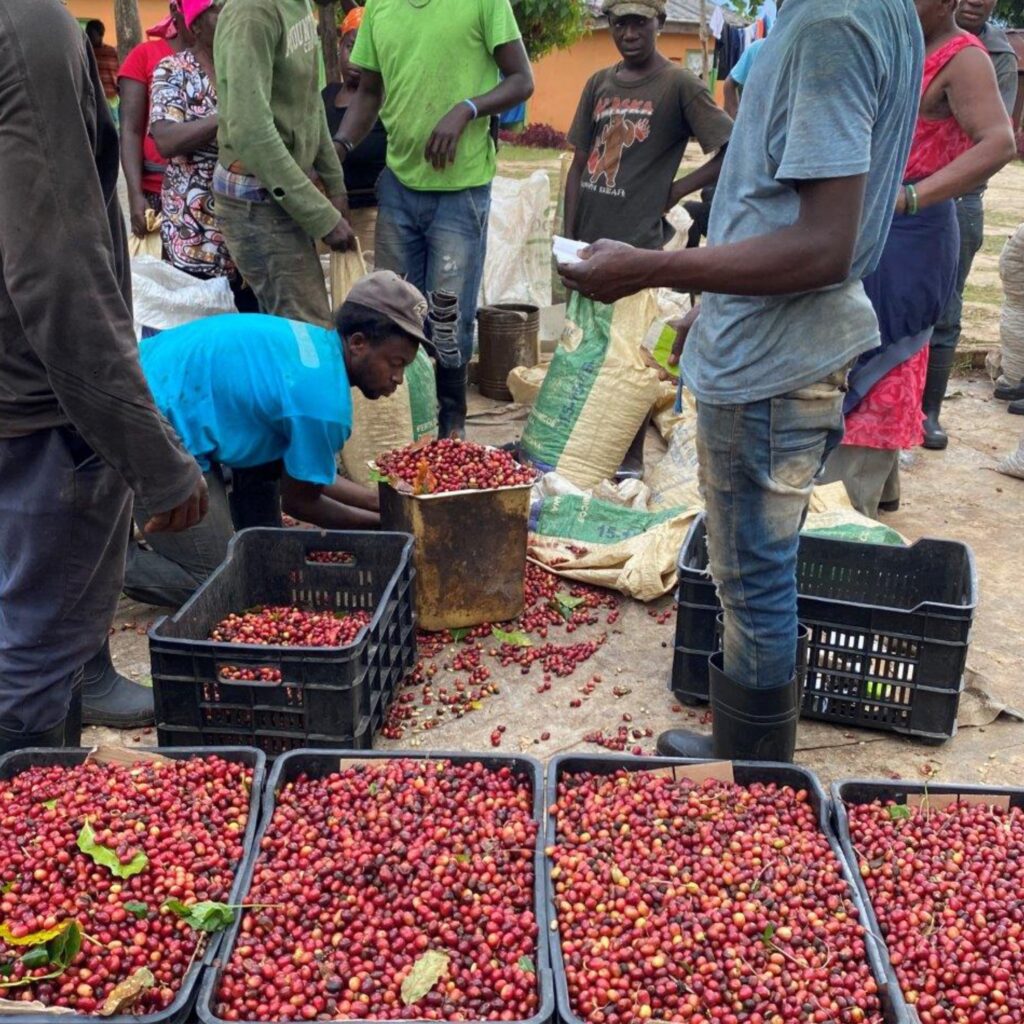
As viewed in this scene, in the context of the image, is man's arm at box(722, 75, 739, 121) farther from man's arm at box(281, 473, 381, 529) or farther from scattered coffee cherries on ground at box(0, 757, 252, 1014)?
scattered coffee cherries on ground at box(0, 757, 252, 1014)

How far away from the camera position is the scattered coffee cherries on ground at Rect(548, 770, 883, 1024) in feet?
6.49

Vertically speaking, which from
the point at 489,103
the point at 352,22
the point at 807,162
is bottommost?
the point at 489,103

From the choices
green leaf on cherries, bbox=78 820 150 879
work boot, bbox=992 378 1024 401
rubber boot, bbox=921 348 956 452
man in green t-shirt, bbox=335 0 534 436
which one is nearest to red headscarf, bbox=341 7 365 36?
man in green t-shirt, bbox=335 0 534 436

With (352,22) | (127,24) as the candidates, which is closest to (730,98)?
(352,22)

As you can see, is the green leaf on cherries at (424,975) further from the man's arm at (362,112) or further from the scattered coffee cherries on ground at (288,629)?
the man's arm at (362,112)

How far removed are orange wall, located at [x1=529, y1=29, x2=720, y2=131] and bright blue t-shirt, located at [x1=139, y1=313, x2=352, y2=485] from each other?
25350 millimetres

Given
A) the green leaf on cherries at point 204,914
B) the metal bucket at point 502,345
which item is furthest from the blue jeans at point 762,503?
the metal bucket at point 502,345

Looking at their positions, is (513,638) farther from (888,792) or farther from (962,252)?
(962,252)

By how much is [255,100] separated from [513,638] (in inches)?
88.6

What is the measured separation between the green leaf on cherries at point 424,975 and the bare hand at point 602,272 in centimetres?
138

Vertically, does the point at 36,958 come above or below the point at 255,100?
below

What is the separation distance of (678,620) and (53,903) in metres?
2.00

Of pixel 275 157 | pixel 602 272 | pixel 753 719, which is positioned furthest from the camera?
pixel 275 157

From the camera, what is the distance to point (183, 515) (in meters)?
2.40
